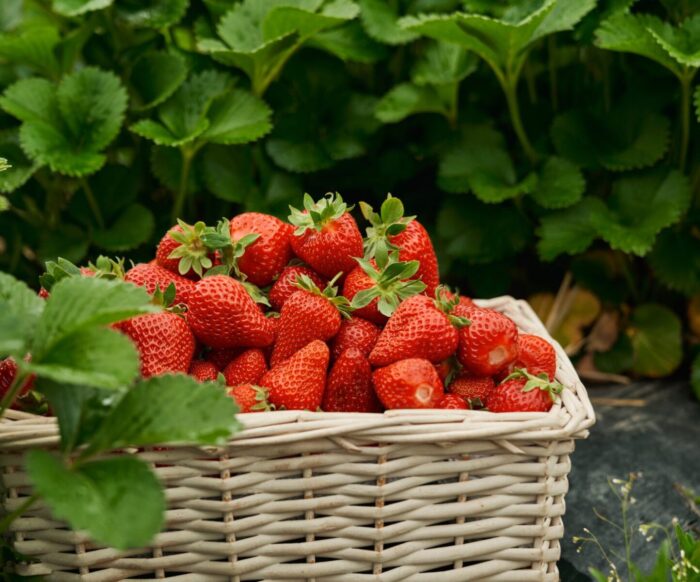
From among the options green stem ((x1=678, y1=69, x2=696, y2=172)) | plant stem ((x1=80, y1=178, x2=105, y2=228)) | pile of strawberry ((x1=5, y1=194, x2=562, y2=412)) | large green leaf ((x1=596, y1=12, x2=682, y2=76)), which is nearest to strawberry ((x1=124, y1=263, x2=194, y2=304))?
pile of strawberry ((x1=5, y1=194, x2=562, y2=412))

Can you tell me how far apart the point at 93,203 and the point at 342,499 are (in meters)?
1.06

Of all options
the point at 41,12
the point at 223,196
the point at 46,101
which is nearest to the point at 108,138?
the point at 46,101

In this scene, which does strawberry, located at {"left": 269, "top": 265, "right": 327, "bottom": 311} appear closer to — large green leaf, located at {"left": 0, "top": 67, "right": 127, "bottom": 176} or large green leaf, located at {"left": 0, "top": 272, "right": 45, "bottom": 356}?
large green leaf, located at {"left": 0, "top": 272, "right": 45, "bottom": 356}

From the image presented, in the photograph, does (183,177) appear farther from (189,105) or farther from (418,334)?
(418,334)

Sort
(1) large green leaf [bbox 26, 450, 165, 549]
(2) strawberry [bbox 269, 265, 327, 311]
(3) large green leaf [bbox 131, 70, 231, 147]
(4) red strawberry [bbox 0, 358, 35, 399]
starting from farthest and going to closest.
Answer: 1. (3) large green leaf [bbox 131, 70, 231, 147]
2. (2) strawberry [bbox 269, 265, 327, 311]
3. (4) red strawberry [bbox 0, 358, 35, 399]
4. (1) large green leaf [bbox 26, 450, 165, 549]

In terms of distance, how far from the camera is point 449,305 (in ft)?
3.42

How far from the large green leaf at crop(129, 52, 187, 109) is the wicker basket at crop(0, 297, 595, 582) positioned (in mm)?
890

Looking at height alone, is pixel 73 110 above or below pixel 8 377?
above

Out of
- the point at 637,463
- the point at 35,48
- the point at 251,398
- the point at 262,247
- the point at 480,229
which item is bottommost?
the point at 637,463

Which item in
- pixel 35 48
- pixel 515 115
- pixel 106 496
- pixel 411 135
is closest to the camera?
pixel 106 496

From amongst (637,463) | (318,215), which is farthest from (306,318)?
(637,463)

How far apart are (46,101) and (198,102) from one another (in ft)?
0.88

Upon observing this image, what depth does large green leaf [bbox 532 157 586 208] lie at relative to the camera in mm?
1657

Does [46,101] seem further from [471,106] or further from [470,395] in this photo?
[470,395]
